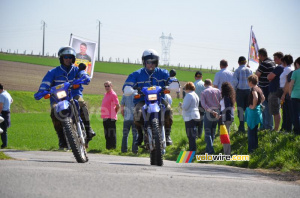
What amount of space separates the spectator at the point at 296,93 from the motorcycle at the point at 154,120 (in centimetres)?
349

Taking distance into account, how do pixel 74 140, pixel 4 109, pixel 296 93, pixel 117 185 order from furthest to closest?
pixel 4 109 < pixel 296 93 < pixel 74 140 < pixel 117 185

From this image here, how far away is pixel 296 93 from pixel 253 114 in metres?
1.06

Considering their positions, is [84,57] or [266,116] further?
[84,57]

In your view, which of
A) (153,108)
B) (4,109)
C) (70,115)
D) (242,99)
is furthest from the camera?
(4,109)

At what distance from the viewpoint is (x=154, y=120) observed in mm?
11297

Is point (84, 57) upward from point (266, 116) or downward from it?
upward

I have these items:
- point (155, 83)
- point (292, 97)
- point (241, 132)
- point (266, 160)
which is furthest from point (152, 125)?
point (241, 132)

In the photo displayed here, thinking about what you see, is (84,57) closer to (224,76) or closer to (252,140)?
(224,76)

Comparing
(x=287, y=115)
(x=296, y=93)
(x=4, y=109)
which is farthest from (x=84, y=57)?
(x=296, y=93)

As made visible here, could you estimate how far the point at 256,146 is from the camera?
14.2 meters

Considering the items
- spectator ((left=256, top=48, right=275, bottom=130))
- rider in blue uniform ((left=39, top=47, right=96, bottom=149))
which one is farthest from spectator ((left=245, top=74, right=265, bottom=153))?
rider in blue uniform ((left=39, top=47, right=96, bottom=149))

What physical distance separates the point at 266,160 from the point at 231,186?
5.16 m

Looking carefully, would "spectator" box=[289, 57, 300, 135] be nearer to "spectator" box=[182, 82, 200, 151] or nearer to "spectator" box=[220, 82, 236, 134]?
"spectator" box=[220, 82, 236, 134]

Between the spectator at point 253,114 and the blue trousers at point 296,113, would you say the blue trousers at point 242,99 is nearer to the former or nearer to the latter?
the spectator at point 253,114
